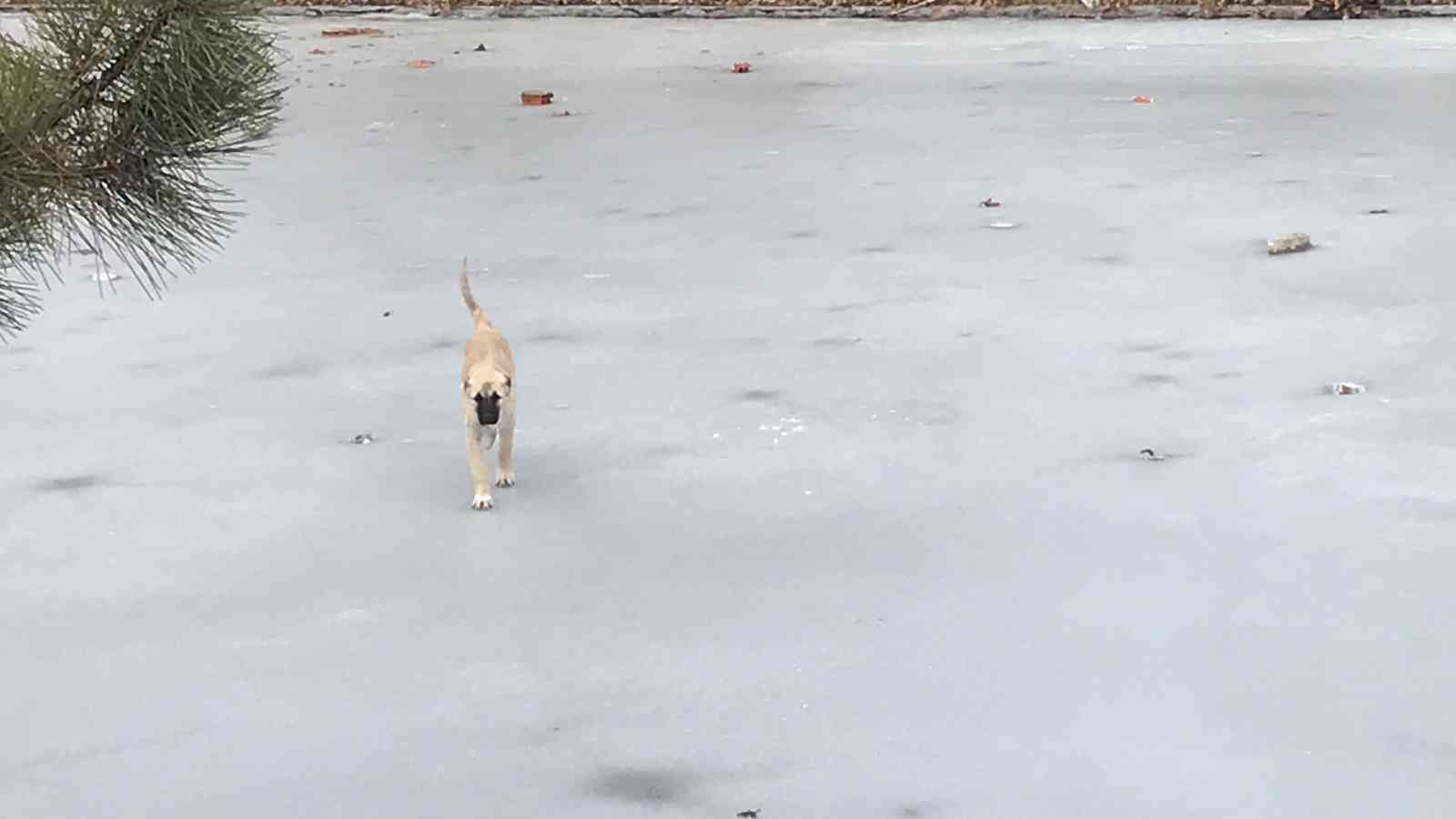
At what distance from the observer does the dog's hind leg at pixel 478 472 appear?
8.77ft

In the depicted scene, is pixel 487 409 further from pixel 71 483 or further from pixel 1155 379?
pixel 1155 379

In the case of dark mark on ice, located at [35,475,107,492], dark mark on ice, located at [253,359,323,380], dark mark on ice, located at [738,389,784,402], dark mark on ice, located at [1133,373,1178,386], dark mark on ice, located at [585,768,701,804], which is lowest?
dark mark on ice, located at [585,768,701,804]

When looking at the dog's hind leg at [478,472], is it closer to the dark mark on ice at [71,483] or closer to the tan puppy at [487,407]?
the tan puppy at [487,407]

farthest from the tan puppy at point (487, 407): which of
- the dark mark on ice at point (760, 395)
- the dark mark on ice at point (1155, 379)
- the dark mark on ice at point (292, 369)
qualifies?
the dark mark on ice at point (1155, 379)

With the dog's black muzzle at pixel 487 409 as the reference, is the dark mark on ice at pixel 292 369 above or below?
below

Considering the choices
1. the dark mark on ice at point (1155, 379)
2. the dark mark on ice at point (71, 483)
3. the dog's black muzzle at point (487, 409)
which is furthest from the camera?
the dark mark on ice at point (1155, 379)

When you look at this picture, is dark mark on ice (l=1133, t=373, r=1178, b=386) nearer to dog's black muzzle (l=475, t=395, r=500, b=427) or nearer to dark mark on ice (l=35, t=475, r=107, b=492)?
dog's black muzzle (l=475, t=395, r=500, b=427)

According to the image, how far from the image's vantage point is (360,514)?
271 centimetres

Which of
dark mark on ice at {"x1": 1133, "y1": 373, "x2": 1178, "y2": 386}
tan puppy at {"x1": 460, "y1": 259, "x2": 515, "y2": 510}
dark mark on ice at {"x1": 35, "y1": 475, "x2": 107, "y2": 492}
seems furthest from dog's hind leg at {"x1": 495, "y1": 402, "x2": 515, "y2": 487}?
dark mark on ice at {"x1": 1133, "y1": 373, "x2": 1178, "y2": 386}

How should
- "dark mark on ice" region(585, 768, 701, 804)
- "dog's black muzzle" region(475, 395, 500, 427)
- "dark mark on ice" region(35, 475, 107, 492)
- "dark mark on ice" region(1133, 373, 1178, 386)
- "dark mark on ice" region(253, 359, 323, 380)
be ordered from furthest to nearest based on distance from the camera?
"dark mark on ice" region(253, 359, 323, 380)
"dark mark on ice" region(1133, 373, 1178, 386)
"dark mark on ice" region(35, 475, 107, 492)
"dog's black muzzle" region(475, 395, 500, 427)
"dark mark on ice" region(585, 768, 701, 804)

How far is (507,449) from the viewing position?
278 centimetres

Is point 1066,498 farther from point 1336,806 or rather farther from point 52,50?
point 52,50

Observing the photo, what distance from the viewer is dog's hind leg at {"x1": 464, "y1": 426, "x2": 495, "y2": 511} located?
8.77 feet

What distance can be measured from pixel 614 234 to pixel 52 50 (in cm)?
273
